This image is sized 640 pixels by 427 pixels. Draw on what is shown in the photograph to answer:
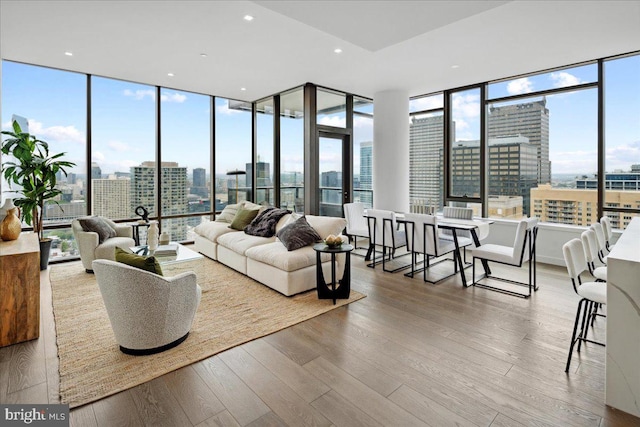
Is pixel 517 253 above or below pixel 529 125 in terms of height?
below

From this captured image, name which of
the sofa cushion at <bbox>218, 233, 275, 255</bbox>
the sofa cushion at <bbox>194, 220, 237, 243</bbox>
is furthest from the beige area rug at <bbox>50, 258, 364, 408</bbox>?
the sofa cushion at <bbox>194, 220, 237, 243</bbox>

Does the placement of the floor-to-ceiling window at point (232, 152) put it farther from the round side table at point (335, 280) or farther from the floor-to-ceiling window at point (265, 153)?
the round side table at point (335, 280)

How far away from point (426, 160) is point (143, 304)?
625 cm

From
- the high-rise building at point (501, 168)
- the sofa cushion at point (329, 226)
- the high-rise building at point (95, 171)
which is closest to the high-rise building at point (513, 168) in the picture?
the high-rise building at point (501, 168)

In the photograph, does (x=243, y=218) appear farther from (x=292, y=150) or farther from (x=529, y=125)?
(x=529, y=125)

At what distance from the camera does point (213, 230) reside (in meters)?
5.69

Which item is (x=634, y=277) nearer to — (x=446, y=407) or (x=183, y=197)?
(x=446, y=407)

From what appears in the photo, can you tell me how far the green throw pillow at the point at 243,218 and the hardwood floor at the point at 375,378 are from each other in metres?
2.77

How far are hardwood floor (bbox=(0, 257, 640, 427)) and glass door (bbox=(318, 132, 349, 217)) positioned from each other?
379 cm

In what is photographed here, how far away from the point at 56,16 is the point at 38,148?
2.38m

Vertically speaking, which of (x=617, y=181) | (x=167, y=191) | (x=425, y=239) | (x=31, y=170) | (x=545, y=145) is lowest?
(x=425, y=239)

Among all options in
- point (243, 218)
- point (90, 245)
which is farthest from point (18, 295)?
point (243, 218)

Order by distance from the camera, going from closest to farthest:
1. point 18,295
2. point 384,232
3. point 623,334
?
point 623,334
point 18,295
point 384,232

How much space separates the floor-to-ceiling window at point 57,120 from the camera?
5.23m
